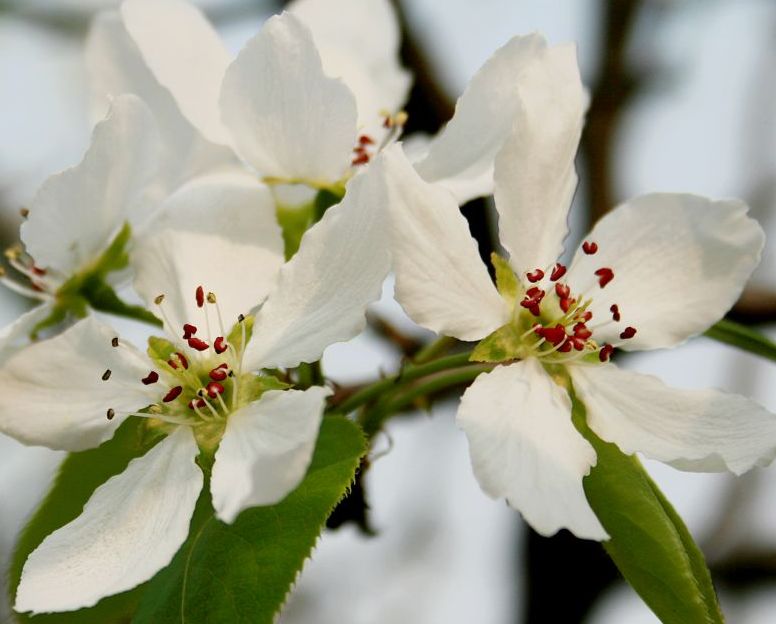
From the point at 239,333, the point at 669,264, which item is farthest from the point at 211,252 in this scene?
the point at 669,264

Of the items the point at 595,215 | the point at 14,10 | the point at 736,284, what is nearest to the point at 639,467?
the point at 736,284

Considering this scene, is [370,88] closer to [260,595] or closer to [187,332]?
[187,332]

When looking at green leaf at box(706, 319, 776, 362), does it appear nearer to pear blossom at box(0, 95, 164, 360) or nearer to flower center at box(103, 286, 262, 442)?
flower center at box(103, 286, 262, 442)

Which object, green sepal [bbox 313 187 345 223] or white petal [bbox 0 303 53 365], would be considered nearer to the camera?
white petal [bbox 0 303 53 365]

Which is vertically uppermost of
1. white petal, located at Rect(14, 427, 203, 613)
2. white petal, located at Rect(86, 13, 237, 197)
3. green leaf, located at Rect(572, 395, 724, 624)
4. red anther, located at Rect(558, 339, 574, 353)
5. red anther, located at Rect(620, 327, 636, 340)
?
white petal, located at Rect(86, 13, 237, 197)

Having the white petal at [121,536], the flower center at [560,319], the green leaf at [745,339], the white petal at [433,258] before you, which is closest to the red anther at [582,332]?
the flower center at [560,319]

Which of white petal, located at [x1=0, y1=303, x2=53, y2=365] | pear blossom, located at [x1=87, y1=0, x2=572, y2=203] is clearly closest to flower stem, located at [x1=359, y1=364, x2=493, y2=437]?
pear blossom, located at [x1=87, y1=0, x2=572, y2=203]

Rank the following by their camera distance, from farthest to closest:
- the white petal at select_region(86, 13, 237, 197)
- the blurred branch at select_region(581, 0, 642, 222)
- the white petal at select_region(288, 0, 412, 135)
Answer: the blurred branch at select_region(581, 0, 642, 222) < the white petal at select_region(288, 0, 412, 135) < the white petal at select_region(86, 13, 237, 197)
